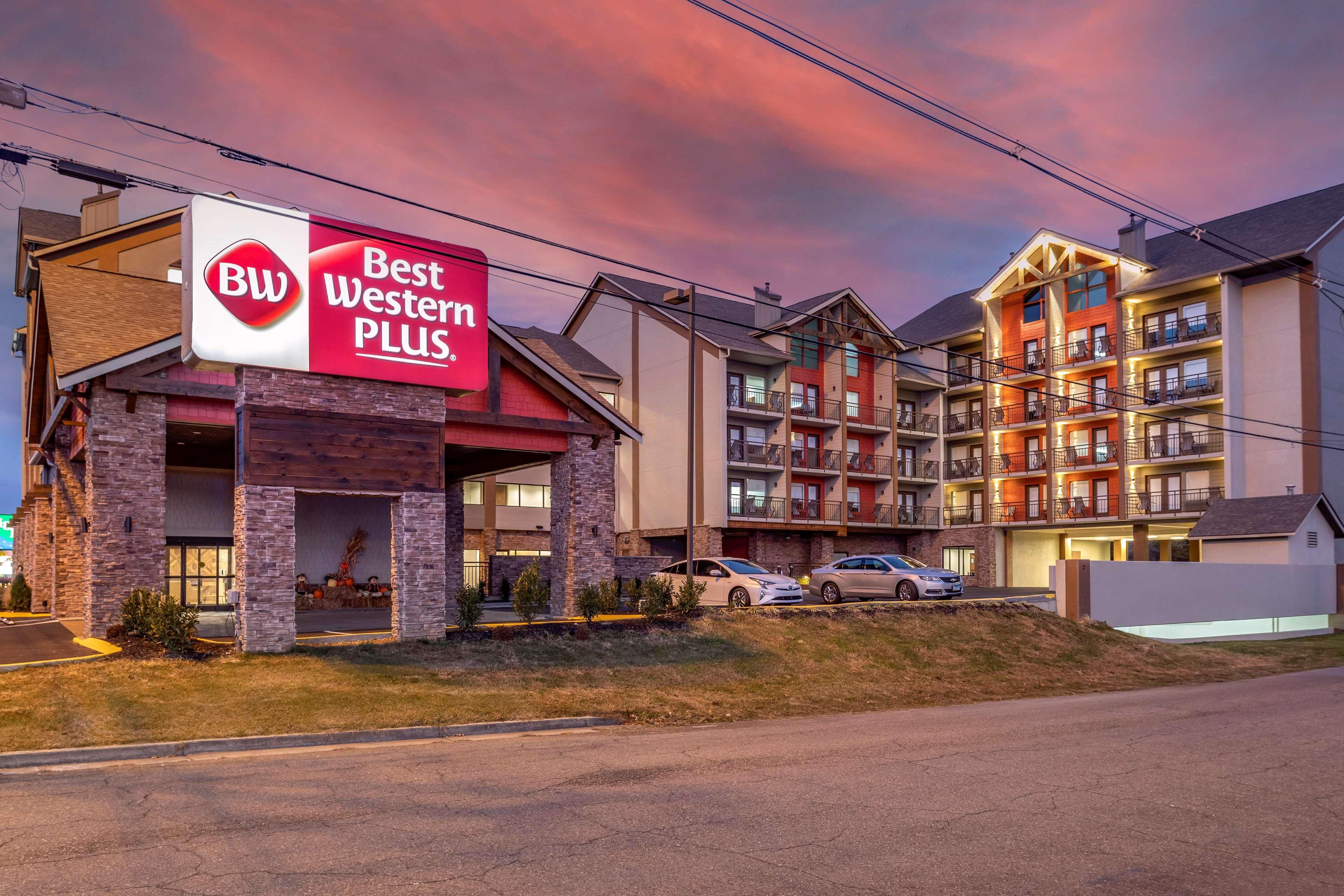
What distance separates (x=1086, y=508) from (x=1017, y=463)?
487 cm

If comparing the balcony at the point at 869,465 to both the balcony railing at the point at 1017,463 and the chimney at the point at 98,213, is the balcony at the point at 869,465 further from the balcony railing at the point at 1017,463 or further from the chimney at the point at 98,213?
the chimney at the point at 98,213

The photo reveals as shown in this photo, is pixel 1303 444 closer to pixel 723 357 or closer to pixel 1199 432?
pixel 1199 432

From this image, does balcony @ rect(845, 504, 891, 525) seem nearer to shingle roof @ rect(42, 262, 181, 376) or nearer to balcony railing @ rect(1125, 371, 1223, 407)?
balcony railing @ rect(1125, 371, 1223, 407)

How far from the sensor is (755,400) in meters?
51.0

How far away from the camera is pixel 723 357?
4928 centimetres

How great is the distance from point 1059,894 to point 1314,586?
37.4m

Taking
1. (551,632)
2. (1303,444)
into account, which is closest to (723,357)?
(1303,444)

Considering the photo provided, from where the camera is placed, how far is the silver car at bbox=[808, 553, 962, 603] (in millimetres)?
31031

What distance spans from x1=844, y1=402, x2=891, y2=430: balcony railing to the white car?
25.7 meters

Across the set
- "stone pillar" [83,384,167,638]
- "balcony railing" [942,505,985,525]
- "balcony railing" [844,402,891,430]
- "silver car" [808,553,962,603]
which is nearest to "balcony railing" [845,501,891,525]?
"balcony railing" [844,402,891,430]

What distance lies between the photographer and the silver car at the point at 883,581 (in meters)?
31.0

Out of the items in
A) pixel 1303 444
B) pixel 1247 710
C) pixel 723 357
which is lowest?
pixel 1247 710

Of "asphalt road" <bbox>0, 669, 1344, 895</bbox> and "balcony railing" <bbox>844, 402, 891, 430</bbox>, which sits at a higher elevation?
"balcony railing" <bbox>844, 402, 891, 430</bbox>

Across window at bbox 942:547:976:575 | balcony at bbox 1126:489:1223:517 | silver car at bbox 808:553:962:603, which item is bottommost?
window at bbox 942:547:976:575
